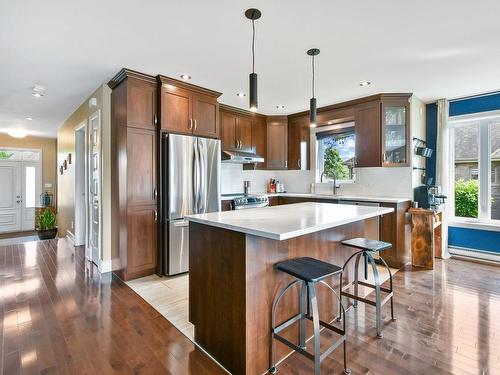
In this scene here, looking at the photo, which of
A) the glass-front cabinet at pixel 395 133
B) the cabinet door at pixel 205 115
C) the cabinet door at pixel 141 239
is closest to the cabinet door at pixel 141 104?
the cabinet door at pixel 205 115

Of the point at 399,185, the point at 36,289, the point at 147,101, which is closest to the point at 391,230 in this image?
the point at 399,185

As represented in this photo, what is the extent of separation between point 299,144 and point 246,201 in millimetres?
1758

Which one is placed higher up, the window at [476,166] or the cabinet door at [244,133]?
the cabinet door at [244,133]

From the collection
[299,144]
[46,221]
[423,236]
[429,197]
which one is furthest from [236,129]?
[46,221]

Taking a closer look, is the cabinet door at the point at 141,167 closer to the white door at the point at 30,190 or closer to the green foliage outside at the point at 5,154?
the white door at the point at 30,190

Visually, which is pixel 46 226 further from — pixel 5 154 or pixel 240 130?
pixel 240 130

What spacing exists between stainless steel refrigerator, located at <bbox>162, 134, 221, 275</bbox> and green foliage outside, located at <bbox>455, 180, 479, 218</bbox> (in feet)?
13.4

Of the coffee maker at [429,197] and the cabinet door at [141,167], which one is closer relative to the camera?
the cabinet door at [141,167]

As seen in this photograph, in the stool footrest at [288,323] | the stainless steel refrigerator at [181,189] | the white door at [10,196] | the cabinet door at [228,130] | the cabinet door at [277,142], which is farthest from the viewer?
the white door at [10,196]

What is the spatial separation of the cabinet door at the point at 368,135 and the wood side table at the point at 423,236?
Answer: 92 centimetres

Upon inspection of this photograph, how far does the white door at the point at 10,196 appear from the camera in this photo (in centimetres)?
744

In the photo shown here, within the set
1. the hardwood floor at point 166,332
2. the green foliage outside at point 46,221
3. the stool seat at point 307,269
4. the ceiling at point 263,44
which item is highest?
the ceiling at point 263,44

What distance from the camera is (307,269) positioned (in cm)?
175

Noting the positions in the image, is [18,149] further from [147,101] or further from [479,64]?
[479,64]
